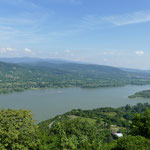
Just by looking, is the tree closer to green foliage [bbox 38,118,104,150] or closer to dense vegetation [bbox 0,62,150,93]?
green foliage [bbox 38,118,104,150]

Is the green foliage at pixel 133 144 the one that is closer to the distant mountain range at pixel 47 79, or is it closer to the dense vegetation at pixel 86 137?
the dense vegetation at pixel 86 137

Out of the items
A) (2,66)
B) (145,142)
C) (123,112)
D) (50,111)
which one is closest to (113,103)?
(123,112)

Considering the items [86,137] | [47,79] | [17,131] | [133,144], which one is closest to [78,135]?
[86,137]

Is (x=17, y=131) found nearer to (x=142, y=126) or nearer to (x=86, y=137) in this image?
(x=86, y=137)

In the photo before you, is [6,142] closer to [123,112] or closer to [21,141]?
[21,141]

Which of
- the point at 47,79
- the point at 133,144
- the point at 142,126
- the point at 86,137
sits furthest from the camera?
the point at 47,79

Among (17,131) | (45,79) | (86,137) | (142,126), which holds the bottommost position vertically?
(45,79)

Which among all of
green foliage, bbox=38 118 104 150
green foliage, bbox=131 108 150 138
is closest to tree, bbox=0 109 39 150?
green foliage, bbox=38 118 104 150

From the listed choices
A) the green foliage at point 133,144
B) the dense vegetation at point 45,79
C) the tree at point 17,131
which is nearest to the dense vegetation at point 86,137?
the green foliage at point 133,144
